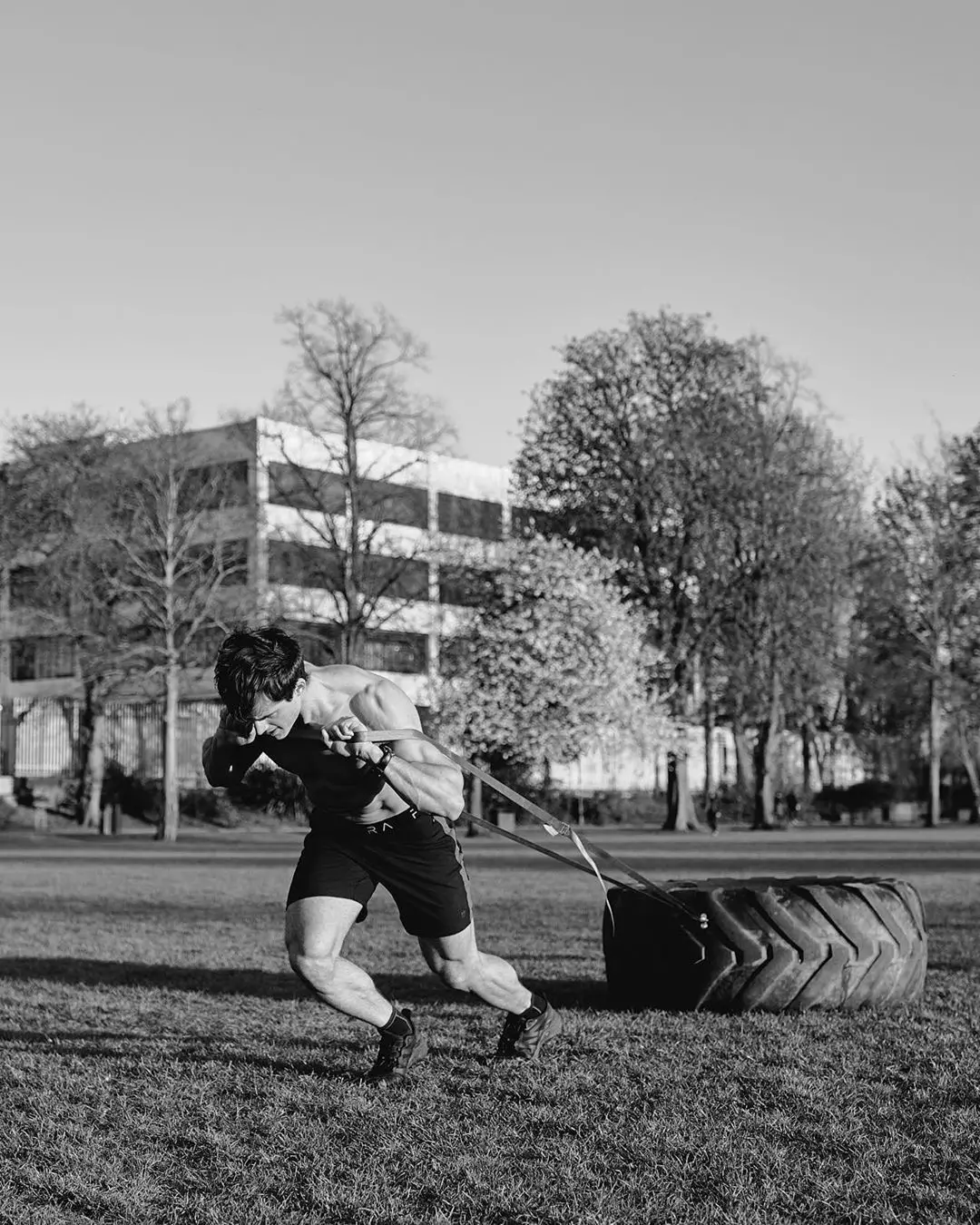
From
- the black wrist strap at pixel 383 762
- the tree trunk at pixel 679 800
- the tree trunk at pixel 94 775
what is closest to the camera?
the black wrist strap at pixel 383 762

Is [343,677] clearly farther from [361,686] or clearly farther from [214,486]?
[214,486]

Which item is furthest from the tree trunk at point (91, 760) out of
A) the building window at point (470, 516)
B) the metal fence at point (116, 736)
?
the building window at point (470, 516)

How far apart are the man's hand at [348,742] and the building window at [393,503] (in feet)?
103

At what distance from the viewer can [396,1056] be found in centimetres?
615

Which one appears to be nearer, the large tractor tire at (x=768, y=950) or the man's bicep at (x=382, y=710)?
the man's bicep at (x=382, y=710)

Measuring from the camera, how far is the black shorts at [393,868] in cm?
624

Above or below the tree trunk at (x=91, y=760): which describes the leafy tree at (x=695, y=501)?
above

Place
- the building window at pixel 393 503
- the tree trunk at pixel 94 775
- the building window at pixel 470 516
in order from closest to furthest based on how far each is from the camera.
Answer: the building window at pixel 393 503 < the tree trunk at pixel 94 775 < the building window at pixel 470 516

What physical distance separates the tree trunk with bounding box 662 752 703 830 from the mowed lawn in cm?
3426

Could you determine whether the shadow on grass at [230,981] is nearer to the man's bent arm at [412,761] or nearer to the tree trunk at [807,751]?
the man's bent arm at [412,761]

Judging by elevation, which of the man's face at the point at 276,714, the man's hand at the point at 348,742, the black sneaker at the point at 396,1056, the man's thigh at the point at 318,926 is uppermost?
the man's face at the point at 276,714

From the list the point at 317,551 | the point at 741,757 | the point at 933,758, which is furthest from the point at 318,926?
the point at 741,757

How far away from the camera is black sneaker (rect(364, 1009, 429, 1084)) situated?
611 cm

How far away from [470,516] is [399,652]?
319 inches
